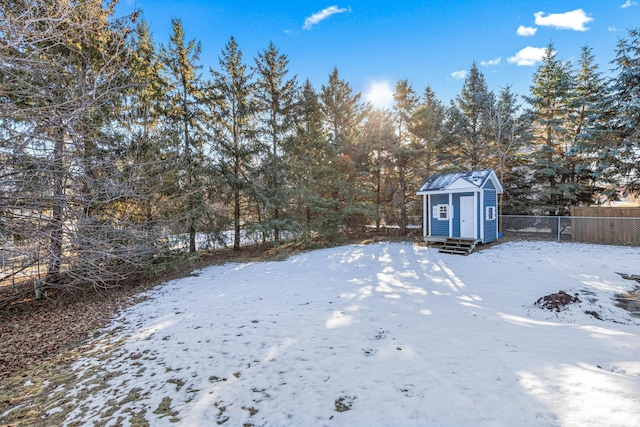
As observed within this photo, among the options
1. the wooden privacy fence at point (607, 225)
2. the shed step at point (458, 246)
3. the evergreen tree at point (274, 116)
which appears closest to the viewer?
the wooden privacy fence at point (607, 225)

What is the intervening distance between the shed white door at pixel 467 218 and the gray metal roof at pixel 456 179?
A: 0.81 metres

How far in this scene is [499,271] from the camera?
788 centimetres

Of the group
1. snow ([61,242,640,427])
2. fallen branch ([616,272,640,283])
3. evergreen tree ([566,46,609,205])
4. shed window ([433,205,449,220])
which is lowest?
snow ([61,242,640,427])

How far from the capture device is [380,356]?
353 cm

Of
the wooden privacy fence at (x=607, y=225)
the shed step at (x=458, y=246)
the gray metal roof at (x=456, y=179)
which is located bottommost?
the shed step at (x=458, y=246)

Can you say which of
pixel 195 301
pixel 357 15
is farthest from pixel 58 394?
pixel 357 15

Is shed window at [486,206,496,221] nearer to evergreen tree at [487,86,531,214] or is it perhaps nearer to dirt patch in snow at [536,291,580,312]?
evergreen tree at [487,86,531,214]

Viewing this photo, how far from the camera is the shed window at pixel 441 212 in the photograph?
13.2m

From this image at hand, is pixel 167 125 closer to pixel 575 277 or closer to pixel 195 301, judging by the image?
pixel 195 301

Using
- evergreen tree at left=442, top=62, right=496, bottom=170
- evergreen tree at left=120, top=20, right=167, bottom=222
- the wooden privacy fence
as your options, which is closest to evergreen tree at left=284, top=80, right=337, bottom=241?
evergreen tree at left=120, top=20, right=167, bottom=222

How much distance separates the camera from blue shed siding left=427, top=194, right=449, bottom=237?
43.1 ft

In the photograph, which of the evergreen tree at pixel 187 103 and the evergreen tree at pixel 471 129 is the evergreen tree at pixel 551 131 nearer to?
the evergreen tree at pixel 471 129

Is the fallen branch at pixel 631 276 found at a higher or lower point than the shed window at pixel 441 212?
lower

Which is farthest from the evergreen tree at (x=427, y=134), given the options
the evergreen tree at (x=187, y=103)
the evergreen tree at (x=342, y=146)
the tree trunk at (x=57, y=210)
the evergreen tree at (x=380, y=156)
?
the tree trunk at (x=57, y=210)
